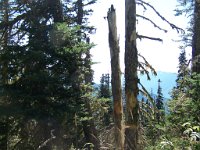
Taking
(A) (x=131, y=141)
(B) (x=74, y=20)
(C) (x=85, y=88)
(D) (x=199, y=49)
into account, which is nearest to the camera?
(A) (x=131, y=141)

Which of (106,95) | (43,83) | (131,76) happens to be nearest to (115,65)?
(131,76)

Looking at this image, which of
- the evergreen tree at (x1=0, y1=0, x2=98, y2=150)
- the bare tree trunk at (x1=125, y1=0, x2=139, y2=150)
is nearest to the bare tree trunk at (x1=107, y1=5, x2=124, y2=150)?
the bare tree trunk at (x1=125, y1=0, x2=139, y2=150)

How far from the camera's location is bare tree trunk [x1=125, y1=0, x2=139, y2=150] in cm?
990

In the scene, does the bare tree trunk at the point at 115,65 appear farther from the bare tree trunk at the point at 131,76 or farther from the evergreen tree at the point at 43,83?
the evergreen tree at the point at 43,83

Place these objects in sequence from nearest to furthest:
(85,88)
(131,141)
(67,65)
Result: (131,141), (67,65), (85,88)

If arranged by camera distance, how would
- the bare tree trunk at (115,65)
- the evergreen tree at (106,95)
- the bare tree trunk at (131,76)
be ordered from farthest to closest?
1. the evergreen tree at (106,95)
2. the bare tree trunk at (131,76)
3. the bare tree trunk at (115,65)

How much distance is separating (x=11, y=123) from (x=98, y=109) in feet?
17.7

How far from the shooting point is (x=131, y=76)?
998 centimetres

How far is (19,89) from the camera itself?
1366 centimetres

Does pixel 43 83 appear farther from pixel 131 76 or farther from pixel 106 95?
pixel 106 95

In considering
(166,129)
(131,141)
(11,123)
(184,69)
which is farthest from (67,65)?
(166,129)

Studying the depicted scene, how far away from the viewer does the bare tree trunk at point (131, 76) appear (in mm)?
9898

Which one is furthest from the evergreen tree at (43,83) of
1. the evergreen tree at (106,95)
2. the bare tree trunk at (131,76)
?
the evergreen tree at (106,95)

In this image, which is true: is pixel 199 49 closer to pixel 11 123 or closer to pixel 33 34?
pixel 33 34
